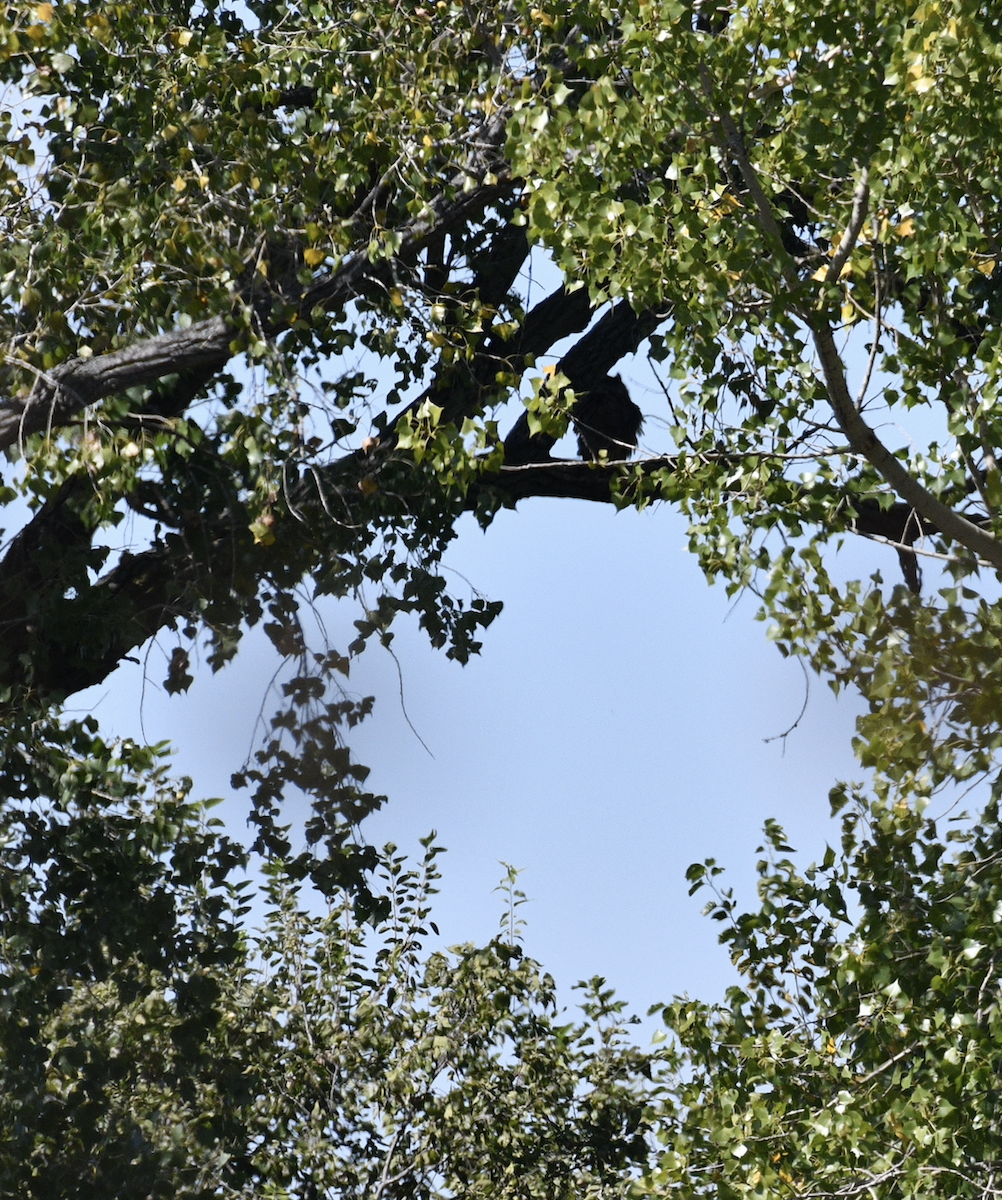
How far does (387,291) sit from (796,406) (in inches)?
70.3

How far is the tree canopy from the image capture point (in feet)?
15.1

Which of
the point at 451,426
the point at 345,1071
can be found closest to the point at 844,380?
the point at 451,426

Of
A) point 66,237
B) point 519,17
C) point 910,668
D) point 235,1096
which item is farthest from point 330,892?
point 519,17

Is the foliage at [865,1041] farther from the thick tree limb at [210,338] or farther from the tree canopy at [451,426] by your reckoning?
the thick tree limb at [210,338]

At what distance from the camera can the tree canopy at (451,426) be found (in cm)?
461

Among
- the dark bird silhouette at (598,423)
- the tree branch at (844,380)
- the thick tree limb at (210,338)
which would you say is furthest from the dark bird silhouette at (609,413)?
the tree branch at (844,380)

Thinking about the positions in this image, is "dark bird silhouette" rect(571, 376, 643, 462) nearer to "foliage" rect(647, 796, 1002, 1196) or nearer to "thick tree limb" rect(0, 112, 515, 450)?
"thick tree limb" rect(0, 112, 515, 450)

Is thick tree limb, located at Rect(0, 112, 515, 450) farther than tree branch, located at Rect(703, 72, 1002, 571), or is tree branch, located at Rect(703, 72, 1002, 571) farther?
thick tree limb, located at Rect(0, 112, 515, 450)

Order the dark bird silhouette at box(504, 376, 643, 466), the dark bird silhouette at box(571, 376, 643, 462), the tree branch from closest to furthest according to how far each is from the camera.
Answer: the tree branch < the dark bird silhouette at box(504, 376, 643, 466) < the dark bird silhouette at box(571, 376, 643, 462)

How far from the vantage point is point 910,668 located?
15.6 ft

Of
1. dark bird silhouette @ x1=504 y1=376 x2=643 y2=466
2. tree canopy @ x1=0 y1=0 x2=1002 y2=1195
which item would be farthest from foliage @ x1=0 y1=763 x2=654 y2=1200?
dark bird silhouette @ x1=504 y1=376 x2=643 y2=466

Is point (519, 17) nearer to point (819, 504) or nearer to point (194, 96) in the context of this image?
point (194, 96)

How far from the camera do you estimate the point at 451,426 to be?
5.44 metres

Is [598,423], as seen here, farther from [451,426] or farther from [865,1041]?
[865,1041]
